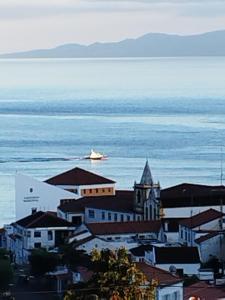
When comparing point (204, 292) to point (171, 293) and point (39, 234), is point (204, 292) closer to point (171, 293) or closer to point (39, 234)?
point (171, 293)

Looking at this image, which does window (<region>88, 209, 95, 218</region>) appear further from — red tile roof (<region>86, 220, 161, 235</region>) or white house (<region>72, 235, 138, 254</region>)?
white house (<region>72, 235, 138, 254</region>)

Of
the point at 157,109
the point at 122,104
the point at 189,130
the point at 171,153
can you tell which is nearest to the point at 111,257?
the point at 171,153

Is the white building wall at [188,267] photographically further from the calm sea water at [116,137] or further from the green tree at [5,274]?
the calm sea water at [116,137]

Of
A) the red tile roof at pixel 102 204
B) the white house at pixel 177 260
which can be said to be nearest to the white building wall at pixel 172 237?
the white house at pixel 177 260

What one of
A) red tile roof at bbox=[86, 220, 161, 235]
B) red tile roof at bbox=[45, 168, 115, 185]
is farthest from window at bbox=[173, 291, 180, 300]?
red tile roof at bbox=[45, 168, 115, 185]

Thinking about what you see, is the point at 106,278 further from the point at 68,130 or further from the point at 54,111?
the point at 54,111

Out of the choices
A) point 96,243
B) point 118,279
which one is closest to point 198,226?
point 96,243

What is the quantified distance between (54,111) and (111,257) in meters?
59.1

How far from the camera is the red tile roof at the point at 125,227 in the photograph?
2258 cm

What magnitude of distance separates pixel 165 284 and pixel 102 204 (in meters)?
10.0

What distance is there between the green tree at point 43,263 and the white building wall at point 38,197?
8.01m

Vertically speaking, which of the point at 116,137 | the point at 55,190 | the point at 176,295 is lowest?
the point at 176,295

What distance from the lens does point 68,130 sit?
56500 millimetres

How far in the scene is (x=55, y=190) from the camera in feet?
95.0
